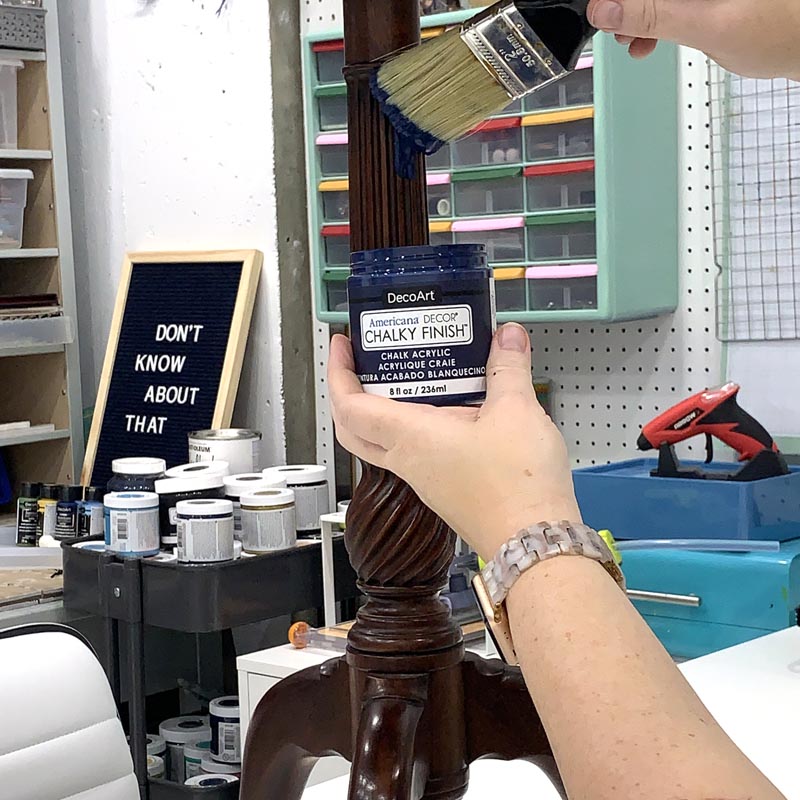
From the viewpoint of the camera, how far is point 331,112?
2.53 meters

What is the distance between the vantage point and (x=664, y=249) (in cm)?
228

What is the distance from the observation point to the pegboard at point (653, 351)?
7.52 ft

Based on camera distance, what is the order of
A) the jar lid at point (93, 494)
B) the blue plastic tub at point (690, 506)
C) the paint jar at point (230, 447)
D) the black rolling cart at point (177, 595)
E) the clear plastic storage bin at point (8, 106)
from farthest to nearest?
the clear plastic storage bin at point (8, 106) → the jar lid at point (93, 494) → the paint jar at point (230, 447) → the black rolling cart at point (177, 595) → the blue plastic tub at point (690, 506)

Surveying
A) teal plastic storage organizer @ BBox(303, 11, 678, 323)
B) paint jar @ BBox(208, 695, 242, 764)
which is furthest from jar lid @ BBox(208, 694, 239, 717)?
teal plastic storage organizer @ BBox(303, 11, 678, 323)

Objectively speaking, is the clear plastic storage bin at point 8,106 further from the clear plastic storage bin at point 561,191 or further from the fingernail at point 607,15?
the fingernail at point 607,15

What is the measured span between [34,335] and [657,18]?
2516mm

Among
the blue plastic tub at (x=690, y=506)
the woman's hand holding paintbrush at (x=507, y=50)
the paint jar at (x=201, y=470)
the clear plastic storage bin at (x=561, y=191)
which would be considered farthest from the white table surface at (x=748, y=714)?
the paint jar at (x=201, y=470)

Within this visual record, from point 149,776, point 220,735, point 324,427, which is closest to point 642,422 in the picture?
point 324,427

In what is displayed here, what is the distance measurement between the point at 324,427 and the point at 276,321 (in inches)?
10.4

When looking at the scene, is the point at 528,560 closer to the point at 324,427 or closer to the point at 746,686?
the point at 746,686

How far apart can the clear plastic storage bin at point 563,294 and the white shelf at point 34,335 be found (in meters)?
1.37

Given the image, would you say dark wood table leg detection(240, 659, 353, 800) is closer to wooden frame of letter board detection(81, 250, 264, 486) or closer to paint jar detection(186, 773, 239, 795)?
paint jar detection(186, 773, 239, 795)

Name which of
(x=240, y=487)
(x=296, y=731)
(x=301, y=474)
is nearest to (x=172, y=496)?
(x=240, y=487)

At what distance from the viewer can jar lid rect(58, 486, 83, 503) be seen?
2.81 m
